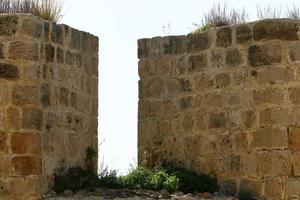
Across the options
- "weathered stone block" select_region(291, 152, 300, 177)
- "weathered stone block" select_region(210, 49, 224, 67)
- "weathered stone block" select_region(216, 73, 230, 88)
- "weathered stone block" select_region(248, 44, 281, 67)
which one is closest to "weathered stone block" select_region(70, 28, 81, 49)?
"weathered stone block" select_region(210, 49, 224, 67)

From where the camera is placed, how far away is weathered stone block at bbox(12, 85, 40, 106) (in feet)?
32.9

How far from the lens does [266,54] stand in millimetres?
10836

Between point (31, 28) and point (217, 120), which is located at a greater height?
point (31, 28)

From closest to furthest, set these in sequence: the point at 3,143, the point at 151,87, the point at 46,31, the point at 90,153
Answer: the point at 3,143 → the point at 46,31 → the point at 90,153 → the point at 151,87

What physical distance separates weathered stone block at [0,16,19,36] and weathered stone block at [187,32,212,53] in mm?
2595

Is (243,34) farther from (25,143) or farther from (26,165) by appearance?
(26,165)

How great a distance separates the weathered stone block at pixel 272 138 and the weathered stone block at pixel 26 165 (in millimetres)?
2806

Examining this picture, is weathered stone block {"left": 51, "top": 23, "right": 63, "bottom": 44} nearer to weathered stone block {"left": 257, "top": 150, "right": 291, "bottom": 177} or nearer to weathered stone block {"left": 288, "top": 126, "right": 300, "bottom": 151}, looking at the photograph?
weathered stone block {"left": 257, "top": 150, "right": 291, "bottom": 177}

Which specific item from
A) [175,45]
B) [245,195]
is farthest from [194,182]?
[175,45]

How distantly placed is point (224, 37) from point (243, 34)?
30 cm

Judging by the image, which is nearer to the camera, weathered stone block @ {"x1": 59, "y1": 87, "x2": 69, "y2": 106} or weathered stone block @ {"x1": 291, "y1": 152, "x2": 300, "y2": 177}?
weathered stone block @ {"x1": 291, "y1": 152, "x2": 300, "y2": 177}

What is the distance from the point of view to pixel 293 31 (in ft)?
35.7

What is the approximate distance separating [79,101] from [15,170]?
1644 millimetres

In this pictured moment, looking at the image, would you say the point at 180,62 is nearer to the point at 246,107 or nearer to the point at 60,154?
the point at 246,107
